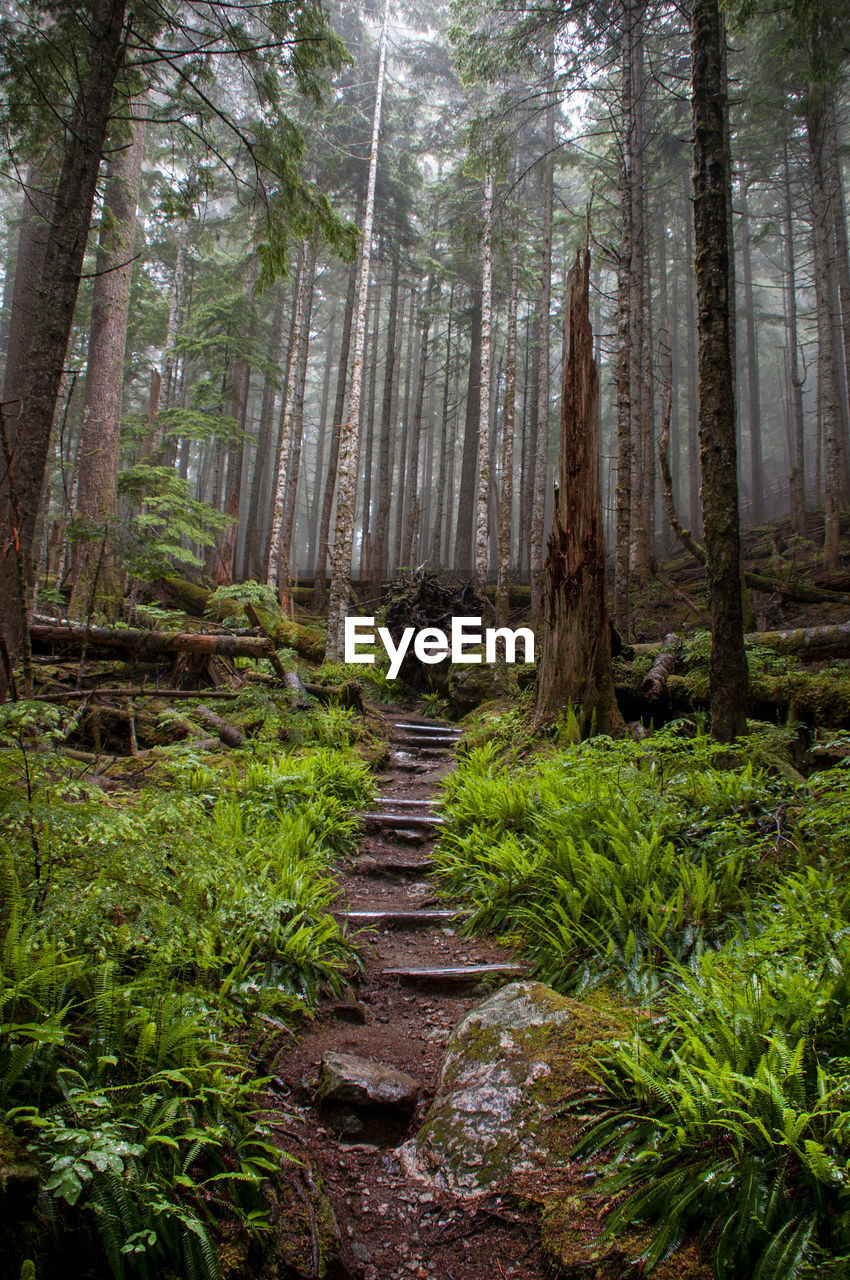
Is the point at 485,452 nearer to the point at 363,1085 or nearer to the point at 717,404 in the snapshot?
the point at 717,404

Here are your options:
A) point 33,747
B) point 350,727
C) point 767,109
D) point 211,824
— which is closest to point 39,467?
point 33,747

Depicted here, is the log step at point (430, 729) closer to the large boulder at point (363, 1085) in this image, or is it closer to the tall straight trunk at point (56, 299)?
the tall straight trunk at point (56, 299)

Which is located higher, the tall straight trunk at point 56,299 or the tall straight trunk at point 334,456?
the tall straight trunk at point 334,456

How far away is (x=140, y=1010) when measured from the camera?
220cm

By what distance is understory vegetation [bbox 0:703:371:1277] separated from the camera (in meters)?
1.64

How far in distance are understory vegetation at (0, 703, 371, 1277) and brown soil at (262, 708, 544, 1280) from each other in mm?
181

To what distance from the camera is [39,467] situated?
14.3 ft

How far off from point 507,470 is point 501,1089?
13876mm

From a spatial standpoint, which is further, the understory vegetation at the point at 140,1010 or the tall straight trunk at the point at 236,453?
the tall straight trunk at the point at 236,453

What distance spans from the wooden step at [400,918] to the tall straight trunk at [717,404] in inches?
104

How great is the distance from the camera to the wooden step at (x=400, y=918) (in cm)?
427

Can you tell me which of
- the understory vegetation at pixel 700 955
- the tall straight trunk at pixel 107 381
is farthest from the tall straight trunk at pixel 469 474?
the understory vegetation at pixel 700 955

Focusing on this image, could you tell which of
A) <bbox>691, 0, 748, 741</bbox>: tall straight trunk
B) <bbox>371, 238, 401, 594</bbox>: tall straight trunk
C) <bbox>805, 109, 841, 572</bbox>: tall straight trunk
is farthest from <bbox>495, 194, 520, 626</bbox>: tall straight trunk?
<bbox>805, 109, 841, 572</bbox>: tall straight trunk

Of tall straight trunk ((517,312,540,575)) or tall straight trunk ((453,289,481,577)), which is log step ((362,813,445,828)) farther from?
tall straight trunk ((517,312,540,575))
